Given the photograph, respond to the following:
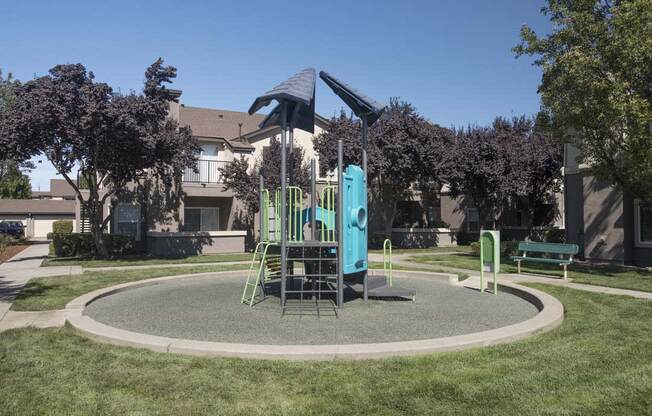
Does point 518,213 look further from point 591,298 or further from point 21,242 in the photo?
point 21,242

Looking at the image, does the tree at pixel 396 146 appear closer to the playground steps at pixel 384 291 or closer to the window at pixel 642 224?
the window at pixel 642 224

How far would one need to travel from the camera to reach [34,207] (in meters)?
64.7

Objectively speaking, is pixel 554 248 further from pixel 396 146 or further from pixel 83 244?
pixel 83 244

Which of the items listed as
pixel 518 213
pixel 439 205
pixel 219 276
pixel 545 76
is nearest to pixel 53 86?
pixel 219 276

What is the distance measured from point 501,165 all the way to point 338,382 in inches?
1009

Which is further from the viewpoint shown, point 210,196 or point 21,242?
point 21,242

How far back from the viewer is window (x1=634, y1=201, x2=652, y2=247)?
17.9m

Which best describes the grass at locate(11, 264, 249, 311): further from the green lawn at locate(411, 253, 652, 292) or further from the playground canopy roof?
the green lawn at locate(411, 253, 652, 292)

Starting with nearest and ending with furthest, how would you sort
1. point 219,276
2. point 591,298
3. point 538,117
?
point 591,298
point 219,276
point 538,117

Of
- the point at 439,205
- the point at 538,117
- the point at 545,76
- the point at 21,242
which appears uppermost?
the point at 545,76

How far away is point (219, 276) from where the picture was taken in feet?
49.6

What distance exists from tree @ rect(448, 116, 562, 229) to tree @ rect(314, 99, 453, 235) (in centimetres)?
150

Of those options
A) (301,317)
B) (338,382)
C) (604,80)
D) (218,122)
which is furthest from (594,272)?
(218,122)

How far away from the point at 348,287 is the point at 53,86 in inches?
553
